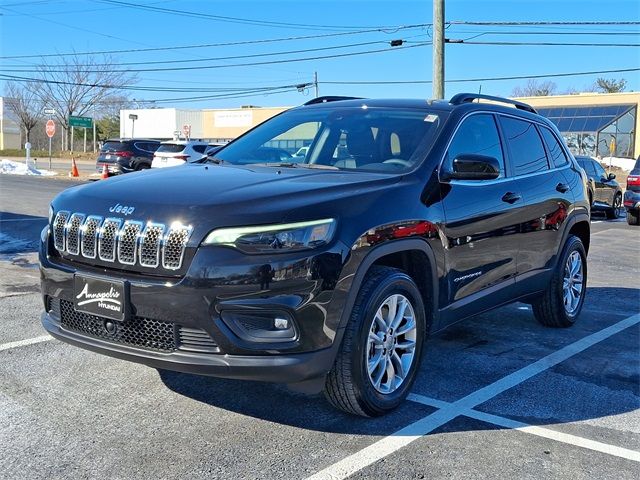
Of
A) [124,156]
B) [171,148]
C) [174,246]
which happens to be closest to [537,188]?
[174,246]

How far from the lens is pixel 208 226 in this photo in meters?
3.28

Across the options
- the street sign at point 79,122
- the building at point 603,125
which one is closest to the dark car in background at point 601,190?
the building at point 603,125

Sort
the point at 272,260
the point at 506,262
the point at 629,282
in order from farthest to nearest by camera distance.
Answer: the point at 629,282
the point at 506,262
the point at 272,260

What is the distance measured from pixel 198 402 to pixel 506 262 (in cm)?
246

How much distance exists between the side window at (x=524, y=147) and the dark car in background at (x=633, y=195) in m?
10.6

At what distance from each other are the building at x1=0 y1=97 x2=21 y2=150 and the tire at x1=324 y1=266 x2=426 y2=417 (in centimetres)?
8500

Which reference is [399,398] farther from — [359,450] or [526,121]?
[526,121]

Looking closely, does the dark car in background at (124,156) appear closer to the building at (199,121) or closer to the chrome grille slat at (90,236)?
the chrome grille slat at (90,236)

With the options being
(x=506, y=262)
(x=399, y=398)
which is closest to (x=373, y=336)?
(x=399, y=398)

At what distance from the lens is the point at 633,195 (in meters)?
15.5

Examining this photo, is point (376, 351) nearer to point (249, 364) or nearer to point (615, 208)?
point (249, 364)

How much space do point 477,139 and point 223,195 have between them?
7.34 feet

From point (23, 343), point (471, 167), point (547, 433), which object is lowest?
point (547, 433)

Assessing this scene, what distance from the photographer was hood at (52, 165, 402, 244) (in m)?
3.32
